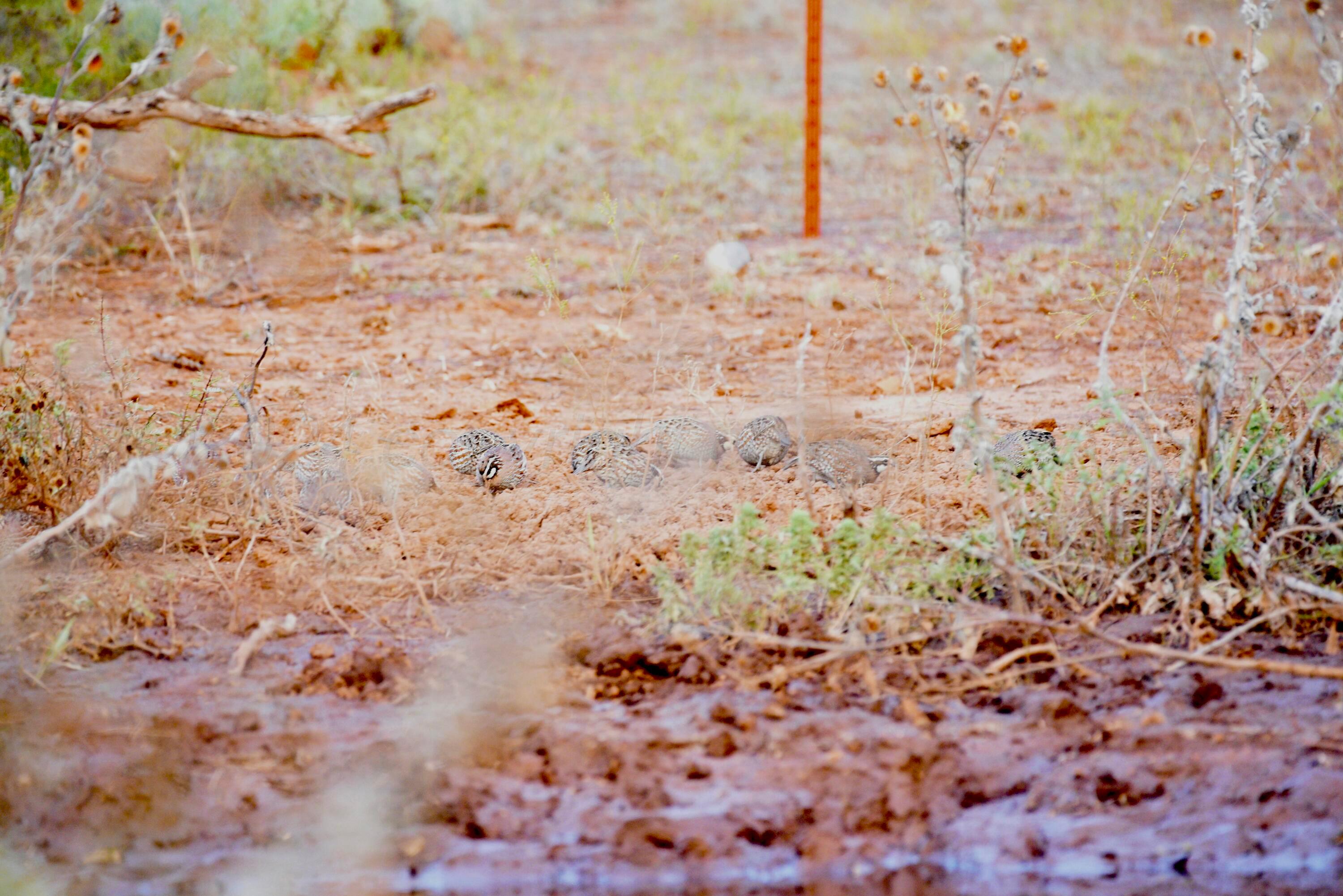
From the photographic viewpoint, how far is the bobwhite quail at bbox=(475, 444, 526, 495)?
140 inches

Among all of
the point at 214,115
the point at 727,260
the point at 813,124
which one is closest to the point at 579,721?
the point at 214,115

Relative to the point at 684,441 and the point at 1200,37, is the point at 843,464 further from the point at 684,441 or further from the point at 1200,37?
the point at 1200,37

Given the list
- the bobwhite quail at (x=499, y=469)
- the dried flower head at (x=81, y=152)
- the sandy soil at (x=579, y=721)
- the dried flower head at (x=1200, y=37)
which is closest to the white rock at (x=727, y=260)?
the sandy soil at (x=579, y=721)

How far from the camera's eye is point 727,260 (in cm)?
616

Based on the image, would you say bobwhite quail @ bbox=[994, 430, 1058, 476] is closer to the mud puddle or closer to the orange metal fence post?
the mud puddle

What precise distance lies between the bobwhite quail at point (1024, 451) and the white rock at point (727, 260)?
8.25ft

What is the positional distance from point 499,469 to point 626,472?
34 cm

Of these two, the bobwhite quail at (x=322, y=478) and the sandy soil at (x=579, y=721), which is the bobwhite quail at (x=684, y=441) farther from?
the bobwhite quail at (x=322, y=478)

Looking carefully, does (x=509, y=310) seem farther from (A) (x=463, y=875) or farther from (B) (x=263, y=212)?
(A) (x=463, y=875)

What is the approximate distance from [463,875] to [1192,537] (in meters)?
1.65

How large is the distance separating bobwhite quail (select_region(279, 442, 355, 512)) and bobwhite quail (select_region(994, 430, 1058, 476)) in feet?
5.39

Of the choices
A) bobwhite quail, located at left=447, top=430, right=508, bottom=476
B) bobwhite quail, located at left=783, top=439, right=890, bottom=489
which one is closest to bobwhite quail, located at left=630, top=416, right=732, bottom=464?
bobwhite quail, located at left=783, top=439, right=890, bottom=489

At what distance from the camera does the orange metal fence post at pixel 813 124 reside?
6.70 m

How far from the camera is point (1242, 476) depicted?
114 inches
